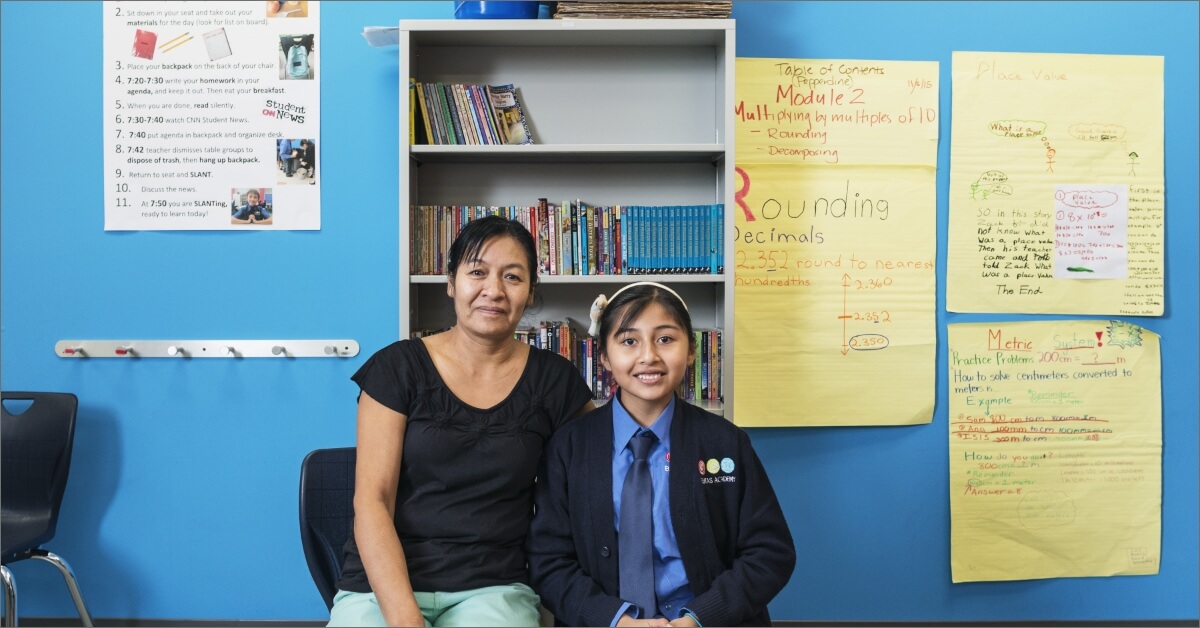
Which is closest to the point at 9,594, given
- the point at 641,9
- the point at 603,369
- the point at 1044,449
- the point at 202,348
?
the point at 202,348

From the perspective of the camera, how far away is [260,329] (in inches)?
98.9

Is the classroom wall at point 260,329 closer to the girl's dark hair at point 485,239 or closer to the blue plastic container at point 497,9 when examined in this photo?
the blue plastic container at point 497,9

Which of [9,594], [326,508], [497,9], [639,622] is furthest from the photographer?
[497,9]

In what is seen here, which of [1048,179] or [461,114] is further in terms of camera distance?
[1048,179]

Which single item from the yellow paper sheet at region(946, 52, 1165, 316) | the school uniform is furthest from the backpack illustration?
the yellow paper sheet at region(946, 52, 1165, 316)

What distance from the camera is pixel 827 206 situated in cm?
250

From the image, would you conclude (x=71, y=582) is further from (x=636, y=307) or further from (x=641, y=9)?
(x=641, y=9)

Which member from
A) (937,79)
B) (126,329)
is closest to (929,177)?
(937,79)

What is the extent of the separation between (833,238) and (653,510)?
4.44ft

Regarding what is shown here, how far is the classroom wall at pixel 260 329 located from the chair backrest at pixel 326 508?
83 centimetres

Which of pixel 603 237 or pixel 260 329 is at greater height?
pixel 603 237

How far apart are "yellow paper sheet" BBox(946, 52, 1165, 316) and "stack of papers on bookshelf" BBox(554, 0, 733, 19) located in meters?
0.88

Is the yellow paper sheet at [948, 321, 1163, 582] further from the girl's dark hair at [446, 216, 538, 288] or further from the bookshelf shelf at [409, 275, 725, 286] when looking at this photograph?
the girl's dark hair at [446, 216, 538, 288]

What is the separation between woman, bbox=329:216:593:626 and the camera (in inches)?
56.1
